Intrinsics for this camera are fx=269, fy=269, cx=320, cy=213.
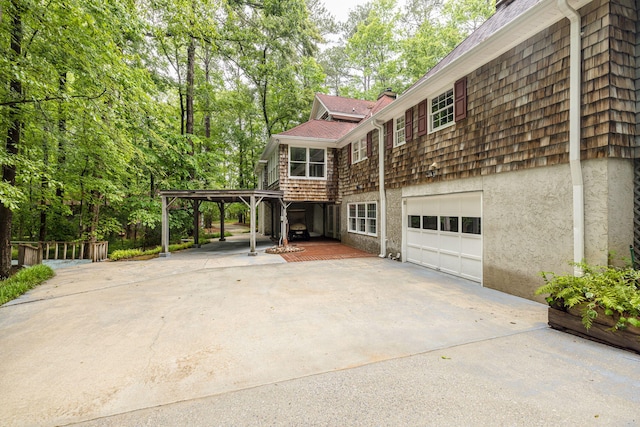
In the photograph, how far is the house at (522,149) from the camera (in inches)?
148

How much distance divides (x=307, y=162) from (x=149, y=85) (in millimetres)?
6451

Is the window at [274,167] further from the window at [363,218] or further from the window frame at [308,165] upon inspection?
the window at [363,218]

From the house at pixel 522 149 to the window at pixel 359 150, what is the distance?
162cm

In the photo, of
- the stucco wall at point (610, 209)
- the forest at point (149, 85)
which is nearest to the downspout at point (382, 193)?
the stucco wall at point (610, 209)

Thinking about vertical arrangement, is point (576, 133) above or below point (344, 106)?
below

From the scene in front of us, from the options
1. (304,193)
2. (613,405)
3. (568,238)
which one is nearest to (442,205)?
(568,238)

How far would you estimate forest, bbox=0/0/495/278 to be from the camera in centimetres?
593

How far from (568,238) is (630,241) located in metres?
0.64

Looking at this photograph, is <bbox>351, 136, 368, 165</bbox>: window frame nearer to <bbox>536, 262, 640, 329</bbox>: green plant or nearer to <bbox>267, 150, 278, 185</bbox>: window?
<bbox>267, 150, 278, 185</bbox>: window

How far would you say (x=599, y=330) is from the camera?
122 inches

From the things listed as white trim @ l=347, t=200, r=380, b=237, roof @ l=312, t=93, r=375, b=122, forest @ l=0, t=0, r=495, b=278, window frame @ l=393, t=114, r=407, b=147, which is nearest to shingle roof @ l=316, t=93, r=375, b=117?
roof @ l=312, t=93, r=375, b=122

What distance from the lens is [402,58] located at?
19.3 m

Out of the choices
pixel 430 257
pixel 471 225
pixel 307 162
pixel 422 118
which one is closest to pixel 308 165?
pixel 307 162

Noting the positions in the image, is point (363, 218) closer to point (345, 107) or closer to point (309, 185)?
point (309, 185)
